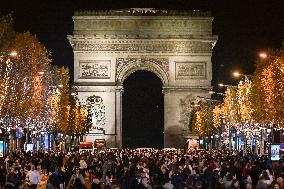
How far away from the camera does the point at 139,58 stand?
108 m

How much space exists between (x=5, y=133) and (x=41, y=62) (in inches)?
473

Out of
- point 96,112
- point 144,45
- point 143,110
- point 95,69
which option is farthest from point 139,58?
point 143,110

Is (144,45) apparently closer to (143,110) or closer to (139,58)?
(139,58)

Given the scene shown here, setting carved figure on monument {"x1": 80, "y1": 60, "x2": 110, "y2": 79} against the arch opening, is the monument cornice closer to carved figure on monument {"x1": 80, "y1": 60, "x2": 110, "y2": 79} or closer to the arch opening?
carved figure on monument {"x1": 80, "y1": 60, "x2": 110, "y2": 79}

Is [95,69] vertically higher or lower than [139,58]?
lower

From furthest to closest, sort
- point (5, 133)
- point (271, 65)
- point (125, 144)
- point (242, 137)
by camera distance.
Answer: point (125, 144) → point (242, 137) → point (271, 65) → point (5, 133)

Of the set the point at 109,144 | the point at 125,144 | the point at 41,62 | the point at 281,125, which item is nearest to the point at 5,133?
the point at 41,62

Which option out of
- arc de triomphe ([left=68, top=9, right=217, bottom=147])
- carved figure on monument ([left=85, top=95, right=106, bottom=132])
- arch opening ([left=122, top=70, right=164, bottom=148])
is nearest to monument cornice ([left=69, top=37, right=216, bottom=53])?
arc de triomphe ([left=68, top=9, right=217, bottom=147])

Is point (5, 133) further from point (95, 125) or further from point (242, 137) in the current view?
point (95, 125)

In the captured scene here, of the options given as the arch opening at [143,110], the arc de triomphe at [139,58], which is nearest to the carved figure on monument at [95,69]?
the arc de triomphe at [139,58]

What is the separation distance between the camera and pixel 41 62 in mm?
69188

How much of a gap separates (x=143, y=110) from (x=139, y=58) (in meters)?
39.0

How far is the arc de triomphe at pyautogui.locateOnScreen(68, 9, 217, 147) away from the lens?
107 meters

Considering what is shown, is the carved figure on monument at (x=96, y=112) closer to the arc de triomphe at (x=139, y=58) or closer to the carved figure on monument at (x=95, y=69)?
the arc de triomphe at (x=139, y=58)
